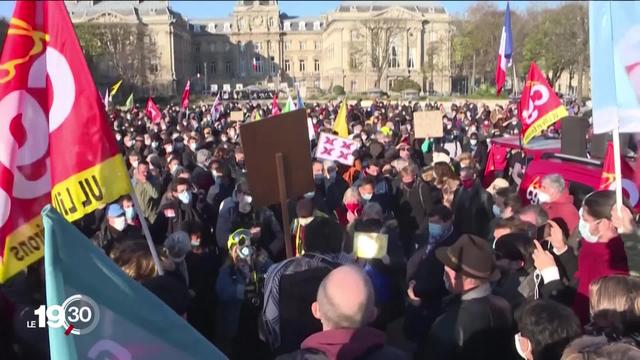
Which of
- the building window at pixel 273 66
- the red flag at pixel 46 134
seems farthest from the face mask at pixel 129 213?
the building window at pixel 273 66

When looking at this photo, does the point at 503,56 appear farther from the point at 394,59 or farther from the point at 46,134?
the point at 394,59

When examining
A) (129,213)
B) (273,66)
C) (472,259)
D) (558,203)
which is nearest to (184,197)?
(129,213)

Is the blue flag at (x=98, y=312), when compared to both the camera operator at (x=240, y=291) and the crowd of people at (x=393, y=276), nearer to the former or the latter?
the crowd of people at (x=393, y=276)

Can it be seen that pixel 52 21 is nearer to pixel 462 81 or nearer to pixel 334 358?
pixel 334 358

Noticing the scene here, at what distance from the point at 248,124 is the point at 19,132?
140 centimetres

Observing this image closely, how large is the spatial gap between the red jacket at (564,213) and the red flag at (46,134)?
359cm

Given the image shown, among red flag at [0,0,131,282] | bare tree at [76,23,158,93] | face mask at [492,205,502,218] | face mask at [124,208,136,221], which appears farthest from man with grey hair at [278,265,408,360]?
bare tree at [76,23,158,93]

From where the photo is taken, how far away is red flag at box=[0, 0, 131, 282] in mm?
3371

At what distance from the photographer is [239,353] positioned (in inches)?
207

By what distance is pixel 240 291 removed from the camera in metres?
4.95

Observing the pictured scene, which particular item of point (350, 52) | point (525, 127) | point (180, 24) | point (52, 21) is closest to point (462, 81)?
point (350, 52)

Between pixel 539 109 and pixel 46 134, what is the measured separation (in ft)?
22.9

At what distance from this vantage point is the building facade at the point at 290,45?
295 feet

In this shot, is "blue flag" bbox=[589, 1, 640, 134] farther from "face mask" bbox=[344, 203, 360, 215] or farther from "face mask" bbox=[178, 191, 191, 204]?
"face mask" bbox=[178, 191, 191, 204]
